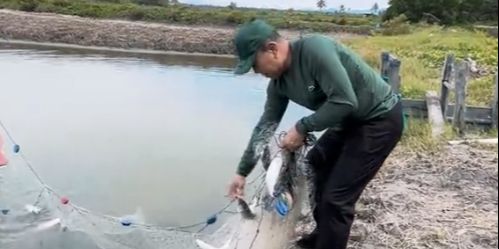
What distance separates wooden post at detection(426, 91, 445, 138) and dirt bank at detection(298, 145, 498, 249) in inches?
28.9

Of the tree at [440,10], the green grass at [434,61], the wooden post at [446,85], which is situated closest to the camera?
the wooden post at [446,85]

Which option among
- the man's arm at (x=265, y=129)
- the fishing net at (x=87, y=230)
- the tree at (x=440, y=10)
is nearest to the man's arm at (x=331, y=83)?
the man's arm at (x=265, y=129)

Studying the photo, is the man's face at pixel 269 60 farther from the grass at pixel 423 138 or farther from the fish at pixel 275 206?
the grass at pixel 423 138

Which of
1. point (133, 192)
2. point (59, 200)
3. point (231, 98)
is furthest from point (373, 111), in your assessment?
point (231, 98)

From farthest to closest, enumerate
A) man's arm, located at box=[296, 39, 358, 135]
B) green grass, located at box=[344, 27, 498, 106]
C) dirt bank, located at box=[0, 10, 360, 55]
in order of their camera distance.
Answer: dirt bank, located at box=[0, 10, 360, 55]
green grass, located at box=[344, 27, 498, 106]
man's arm, located at box=[296, 39, 358, 135]

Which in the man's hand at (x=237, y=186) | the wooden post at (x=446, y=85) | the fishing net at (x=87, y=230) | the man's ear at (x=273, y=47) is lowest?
the fishing net at (x=87, y=230)

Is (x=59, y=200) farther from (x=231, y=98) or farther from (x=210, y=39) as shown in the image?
(x=210, y=39)

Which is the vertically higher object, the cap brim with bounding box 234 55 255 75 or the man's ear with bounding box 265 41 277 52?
the man's ear with bounding box 265 41 277 52

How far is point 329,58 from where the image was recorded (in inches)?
112

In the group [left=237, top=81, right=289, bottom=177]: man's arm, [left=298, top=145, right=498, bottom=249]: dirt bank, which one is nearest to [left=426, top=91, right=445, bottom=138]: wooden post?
[left=298, top=145, right=498, bottom=249]: dirt bank

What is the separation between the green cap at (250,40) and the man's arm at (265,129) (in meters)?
0.46

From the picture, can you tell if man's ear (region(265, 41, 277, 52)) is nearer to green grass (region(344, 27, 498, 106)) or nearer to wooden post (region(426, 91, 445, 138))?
green grass (region(344, 27, 498, 106))

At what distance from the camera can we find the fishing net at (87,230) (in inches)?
185

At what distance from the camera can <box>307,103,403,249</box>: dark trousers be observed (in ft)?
10.3
